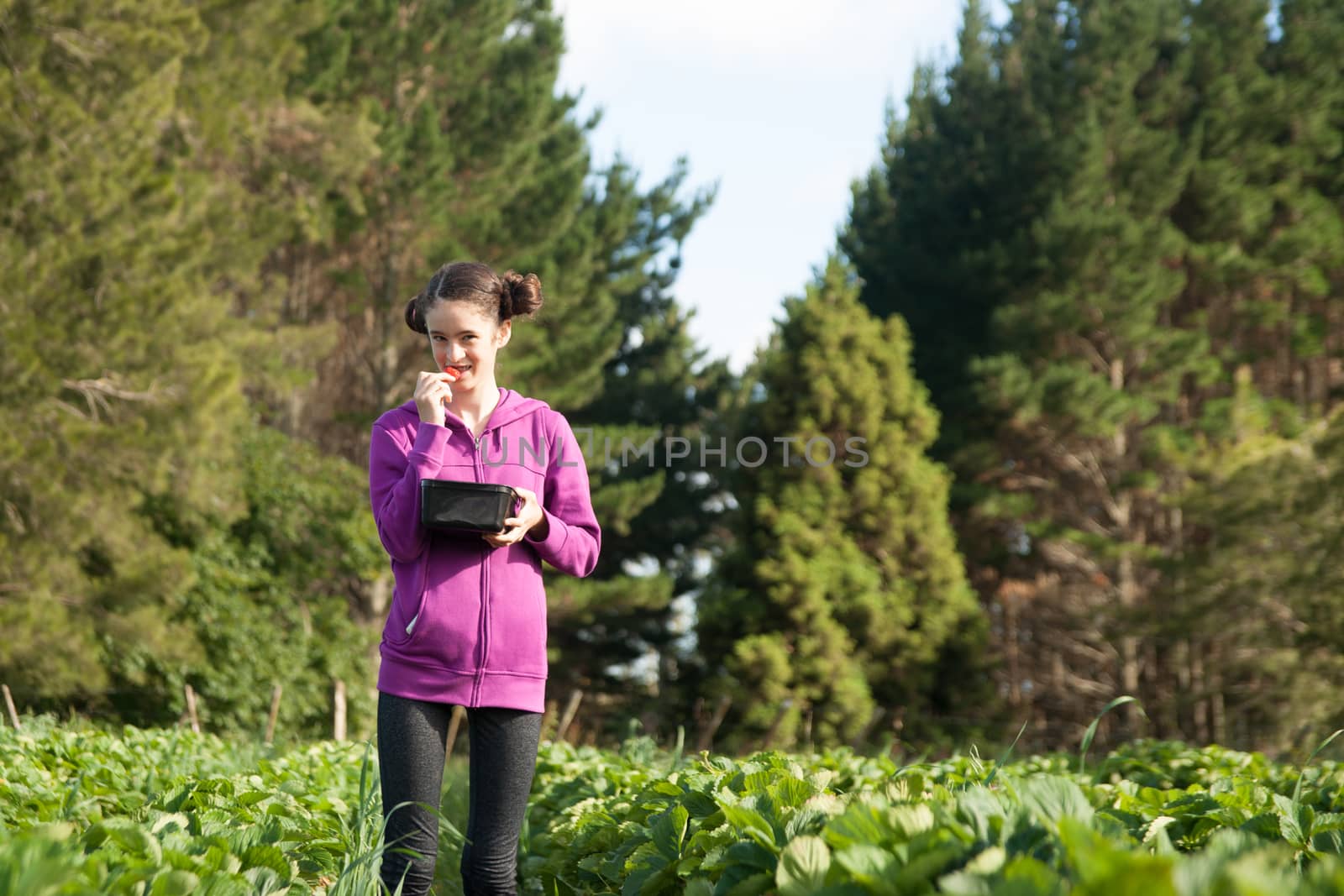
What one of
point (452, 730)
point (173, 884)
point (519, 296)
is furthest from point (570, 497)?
point (452, 730)

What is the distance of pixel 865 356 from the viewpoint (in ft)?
58.8

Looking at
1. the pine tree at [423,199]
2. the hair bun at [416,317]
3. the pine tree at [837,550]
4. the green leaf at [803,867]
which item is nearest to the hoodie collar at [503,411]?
the hair bun at [416,317]

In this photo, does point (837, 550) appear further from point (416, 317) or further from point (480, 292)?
point (480, 292)

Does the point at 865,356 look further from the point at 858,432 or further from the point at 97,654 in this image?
the point at 97,654

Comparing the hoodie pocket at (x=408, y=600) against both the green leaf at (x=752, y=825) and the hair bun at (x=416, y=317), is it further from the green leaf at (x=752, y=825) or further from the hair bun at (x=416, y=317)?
the green leaf at (x=752, y=825)

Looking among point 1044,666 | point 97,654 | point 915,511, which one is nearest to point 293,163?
point 97,654

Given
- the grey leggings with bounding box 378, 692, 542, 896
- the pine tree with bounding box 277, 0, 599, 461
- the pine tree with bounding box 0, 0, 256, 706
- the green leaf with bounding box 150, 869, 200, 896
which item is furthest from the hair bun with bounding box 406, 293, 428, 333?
the pine tree with bounding box 277, 0, 599, 461

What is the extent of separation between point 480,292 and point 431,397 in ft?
0.93

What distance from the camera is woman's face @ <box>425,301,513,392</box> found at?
2592 millimetres

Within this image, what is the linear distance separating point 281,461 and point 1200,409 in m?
16.4

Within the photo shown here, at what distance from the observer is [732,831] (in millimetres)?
2234

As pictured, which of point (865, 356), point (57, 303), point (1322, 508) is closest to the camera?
point (57, 303)

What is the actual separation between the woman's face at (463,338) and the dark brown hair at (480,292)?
21 millimetres

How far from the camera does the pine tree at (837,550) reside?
1562cm
